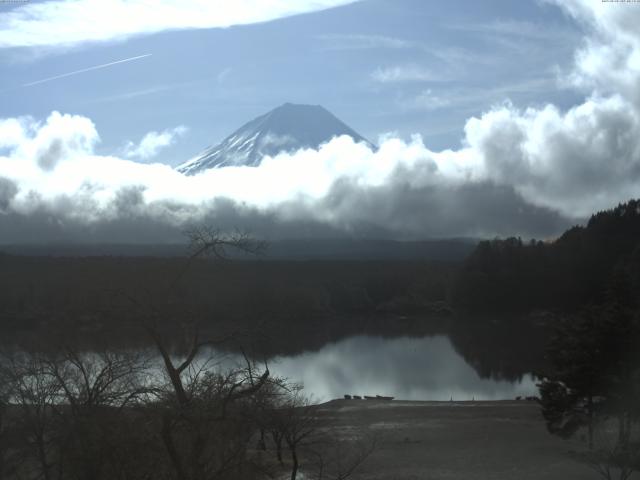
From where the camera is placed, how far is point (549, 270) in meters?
68.7

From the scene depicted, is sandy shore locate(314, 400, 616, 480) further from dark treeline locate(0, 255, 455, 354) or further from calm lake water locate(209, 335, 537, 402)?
dark treeline locate(0, 255, 455, 354)

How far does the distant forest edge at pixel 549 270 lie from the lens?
66.0 meters

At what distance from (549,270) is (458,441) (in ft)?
172

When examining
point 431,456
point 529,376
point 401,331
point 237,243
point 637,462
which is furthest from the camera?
point 401,331

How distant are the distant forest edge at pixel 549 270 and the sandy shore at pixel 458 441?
43382 millimetres

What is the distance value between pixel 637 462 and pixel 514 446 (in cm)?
650

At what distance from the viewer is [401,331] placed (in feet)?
186

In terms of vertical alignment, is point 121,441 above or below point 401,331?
above

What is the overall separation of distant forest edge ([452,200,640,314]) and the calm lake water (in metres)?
24.3

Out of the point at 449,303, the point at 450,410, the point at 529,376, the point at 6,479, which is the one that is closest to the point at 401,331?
the point at 449,303

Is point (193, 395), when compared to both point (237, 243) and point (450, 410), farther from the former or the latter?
point (450, 410)

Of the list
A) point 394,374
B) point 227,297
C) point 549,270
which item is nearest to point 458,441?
point 394,374

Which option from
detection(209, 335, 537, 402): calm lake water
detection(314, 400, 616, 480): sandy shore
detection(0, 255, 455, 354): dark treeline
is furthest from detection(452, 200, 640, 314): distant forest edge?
detection(314, 400, 616, 480): sandy shore

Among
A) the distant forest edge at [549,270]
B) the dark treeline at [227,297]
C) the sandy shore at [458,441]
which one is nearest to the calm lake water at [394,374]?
the dark treeline at [227,297]
